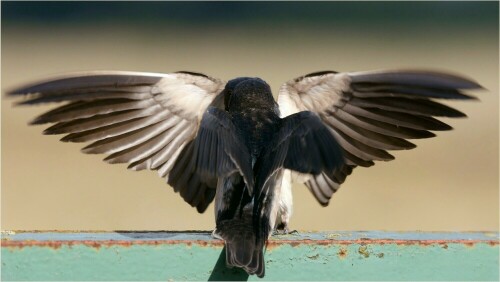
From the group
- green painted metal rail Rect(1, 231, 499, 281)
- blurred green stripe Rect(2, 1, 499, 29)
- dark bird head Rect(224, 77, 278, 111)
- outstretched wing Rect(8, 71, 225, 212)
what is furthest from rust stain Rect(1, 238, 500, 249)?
blurred green stripe Rect(2, 1, 499, 29)

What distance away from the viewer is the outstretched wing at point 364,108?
15.2 ft

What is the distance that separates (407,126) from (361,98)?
23 cm

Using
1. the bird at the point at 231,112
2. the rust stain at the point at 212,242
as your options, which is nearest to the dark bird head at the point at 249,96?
the bird at the point at 231,112

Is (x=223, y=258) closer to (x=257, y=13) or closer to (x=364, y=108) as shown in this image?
(x=364, y=108)

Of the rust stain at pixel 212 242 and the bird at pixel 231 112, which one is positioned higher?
the bird at pixel 231 112

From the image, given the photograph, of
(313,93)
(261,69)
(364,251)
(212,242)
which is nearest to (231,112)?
(313,93)

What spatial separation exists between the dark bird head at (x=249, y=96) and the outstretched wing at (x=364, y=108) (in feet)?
0.97

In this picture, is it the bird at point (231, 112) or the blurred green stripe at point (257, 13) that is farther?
the blurred green stripe at point (257, 13)

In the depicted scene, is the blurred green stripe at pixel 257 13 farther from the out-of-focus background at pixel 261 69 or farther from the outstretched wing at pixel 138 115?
the outstretched wing at pixel 138 115

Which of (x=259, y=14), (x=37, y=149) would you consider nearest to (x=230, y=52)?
(x=259, y=14)

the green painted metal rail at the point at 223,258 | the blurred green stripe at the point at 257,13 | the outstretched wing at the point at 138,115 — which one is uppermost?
the blurred green stripe at the point at 257,13

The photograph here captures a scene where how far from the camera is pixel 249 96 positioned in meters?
4.41

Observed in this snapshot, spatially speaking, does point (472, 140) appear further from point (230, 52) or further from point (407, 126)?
point (407, 126)

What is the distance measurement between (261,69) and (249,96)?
802cm
